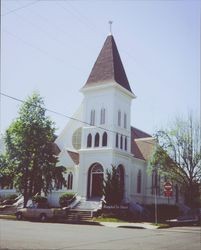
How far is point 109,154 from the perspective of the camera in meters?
36.0

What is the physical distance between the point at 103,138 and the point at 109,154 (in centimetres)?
238

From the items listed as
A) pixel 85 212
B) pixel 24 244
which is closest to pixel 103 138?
pixel 85 212

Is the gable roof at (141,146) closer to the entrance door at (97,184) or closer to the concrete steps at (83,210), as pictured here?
the entrance door at (97,184)

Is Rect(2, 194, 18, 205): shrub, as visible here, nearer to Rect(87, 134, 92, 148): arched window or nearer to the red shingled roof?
the red shingled roof

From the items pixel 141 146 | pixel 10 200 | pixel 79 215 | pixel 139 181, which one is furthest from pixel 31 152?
pixel 141 146

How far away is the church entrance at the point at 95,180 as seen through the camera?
36219mm

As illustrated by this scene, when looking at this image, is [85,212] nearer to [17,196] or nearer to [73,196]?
[73,196]

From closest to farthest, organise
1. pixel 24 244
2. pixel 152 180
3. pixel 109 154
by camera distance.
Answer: pixel 24 244 < pixel 109 154 < pixel 152 180

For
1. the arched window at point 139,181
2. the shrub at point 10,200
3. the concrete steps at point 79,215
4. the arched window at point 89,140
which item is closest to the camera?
the concrete steps at point 79,215

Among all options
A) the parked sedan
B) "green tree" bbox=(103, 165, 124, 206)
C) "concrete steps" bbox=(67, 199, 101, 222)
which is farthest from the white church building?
the parked sedan

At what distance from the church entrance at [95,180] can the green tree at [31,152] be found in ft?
14.2

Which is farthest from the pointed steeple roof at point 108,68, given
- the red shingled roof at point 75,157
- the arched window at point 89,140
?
the red shingled roof at point 75,157

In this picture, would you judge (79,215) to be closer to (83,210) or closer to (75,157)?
(83,210)

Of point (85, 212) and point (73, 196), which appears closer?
point (85, 212)
